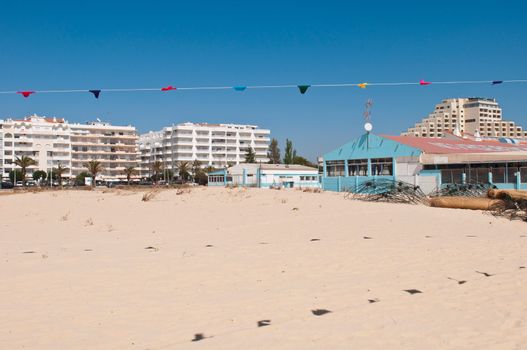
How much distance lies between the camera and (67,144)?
112688mm

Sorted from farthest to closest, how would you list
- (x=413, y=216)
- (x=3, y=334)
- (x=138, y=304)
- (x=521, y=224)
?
(x=413, y=216) → (x=521, y=224) → (x=138, y=304) → (x=3, y=334)

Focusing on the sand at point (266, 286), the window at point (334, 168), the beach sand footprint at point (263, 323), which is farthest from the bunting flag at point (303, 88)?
the window at point (334, 168)

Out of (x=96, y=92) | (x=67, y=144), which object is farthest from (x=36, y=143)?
(x=96, y=92)

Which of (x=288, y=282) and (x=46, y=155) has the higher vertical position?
(x=46, y=155)

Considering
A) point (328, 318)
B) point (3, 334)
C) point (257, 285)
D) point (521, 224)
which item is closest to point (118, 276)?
point (257, 285)

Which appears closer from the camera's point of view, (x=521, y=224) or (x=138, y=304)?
(x=138, y=304)

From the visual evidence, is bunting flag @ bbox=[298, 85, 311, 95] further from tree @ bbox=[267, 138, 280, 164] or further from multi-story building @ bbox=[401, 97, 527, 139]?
multi-story building @ bbox=[401, 97, 527, 139]

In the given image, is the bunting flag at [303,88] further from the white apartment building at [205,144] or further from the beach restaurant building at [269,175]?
the white apartment building at [205,144]

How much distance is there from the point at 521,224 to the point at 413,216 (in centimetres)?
309

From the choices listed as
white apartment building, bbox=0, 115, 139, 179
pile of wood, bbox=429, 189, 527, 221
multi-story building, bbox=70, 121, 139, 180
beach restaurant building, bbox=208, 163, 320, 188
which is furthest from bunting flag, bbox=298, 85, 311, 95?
multi-story building, bbox=70, 121, 139, 180

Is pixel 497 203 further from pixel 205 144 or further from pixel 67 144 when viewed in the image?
pixel 205 144

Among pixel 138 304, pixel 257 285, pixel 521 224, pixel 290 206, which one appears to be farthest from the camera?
pixel 290 206

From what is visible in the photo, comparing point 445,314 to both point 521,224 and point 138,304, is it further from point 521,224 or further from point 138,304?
point 521,224

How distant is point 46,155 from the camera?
110 meters
